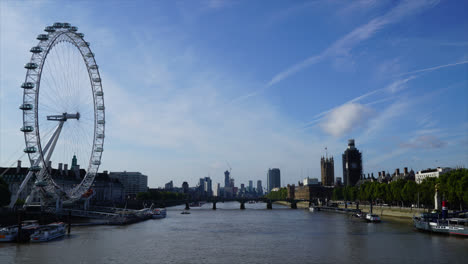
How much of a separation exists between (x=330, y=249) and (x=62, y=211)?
215 feet

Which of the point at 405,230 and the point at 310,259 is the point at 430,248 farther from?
the point at 405,230

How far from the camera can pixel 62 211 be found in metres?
95.5

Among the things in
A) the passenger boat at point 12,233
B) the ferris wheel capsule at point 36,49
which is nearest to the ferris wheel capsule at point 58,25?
the ferris wheel capsule at point 36,49

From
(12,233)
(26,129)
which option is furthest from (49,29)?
(12,233)

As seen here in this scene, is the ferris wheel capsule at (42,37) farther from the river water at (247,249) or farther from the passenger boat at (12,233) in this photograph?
the river water at (247,249)

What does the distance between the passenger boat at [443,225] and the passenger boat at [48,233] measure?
2381 inches

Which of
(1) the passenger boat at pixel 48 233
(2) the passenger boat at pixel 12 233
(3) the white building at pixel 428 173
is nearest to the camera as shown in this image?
(2) the passenger boat at pixel 12 233

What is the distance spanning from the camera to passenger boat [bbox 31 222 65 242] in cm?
6203

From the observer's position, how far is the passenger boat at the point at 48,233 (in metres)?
62.0

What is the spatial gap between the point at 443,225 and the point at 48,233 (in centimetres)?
6192

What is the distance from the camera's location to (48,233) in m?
64.0

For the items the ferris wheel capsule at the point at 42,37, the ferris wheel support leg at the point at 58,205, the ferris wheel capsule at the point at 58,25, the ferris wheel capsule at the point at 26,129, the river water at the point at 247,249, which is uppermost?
the ferris wheel capsule at the point at 58,25

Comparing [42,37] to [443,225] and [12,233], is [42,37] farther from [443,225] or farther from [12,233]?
[443,225]

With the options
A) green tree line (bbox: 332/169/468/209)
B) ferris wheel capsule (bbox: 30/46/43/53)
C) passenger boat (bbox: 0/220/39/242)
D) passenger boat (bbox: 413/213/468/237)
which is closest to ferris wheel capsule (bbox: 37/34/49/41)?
ferris wheel capsule (bbox: 30/46/43/53)
